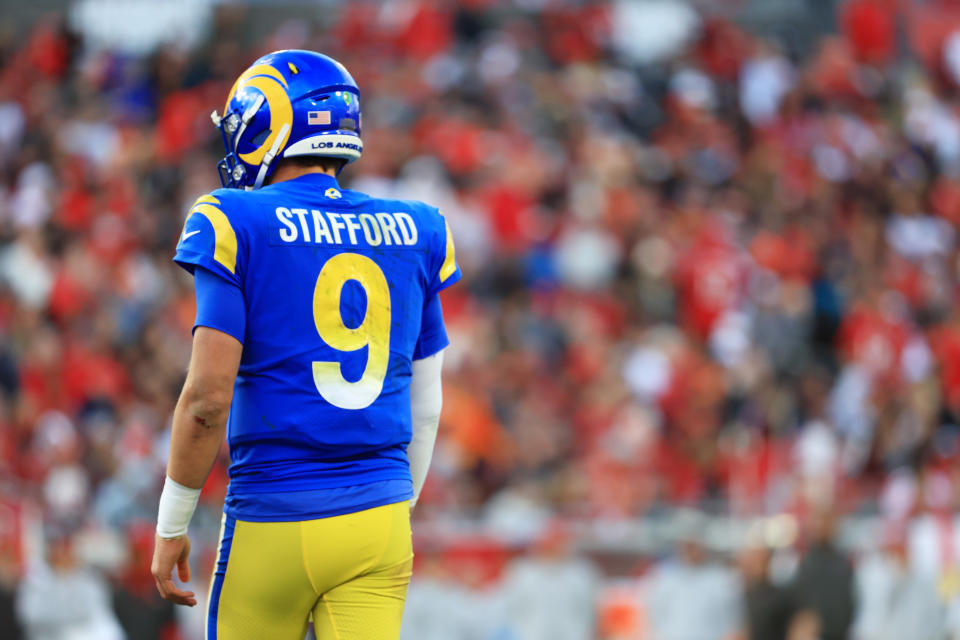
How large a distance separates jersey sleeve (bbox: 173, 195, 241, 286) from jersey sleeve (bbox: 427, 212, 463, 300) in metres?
0.60

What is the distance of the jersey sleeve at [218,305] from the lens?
11.6 feet

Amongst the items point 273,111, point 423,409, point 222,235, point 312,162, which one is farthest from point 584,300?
point 222,235

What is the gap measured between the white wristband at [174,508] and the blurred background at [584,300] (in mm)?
6606

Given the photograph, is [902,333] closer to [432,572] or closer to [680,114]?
[680,114]

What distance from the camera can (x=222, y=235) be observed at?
3.54 m

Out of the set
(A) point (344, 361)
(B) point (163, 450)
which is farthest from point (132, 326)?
(A) point (344, 361)

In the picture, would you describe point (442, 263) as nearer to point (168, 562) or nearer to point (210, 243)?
point (210, 243)

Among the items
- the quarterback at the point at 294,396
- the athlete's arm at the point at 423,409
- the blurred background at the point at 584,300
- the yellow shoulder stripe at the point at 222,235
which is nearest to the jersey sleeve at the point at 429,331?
the athlete's arm at the point at 423,409

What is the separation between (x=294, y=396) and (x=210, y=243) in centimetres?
43

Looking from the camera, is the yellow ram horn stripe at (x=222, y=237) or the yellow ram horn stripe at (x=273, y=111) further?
the yellow ram horn stripe at (x=273, y=111)

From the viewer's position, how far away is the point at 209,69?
16703 millimetres

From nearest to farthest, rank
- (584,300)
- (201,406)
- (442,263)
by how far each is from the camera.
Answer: (201,406) < (442,263) < (584,300)

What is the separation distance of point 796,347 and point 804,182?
3.06m

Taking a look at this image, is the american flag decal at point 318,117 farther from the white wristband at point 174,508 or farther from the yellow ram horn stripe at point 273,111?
the white wristband at point 174,508
